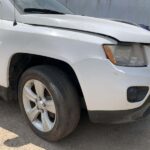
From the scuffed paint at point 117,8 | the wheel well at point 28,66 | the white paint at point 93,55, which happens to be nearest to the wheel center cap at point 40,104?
the wheel well at point 28,66

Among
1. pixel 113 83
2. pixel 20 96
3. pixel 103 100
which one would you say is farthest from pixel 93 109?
pixel 20 96

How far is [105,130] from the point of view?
378 centimetres

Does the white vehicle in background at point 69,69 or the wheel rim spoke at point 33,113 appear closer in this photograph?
the white vehicle in background at point 69,69

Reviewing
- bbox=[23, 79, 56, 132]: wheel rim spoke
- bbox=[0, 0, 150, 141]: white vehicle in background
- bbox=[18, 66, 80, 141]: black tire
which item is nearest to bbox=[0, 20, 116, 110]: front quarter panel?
bbox=[0, 0, 150, 141]: white vehicle in background

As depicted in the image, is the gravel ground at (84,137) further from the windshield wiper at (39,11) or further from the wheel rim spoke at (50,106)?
the windshield wiper at (39,11)

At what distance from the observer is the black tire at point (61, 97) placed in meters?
3.13

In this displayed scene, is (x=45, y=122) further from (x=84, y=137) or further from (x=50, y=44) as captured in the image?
(x=50, y=44)

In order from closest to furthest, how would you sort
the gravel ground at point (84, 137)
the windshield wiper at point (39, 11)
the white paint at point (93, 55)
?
the white paint at point (93, 55) → the gravel ground at point (84, 137) → the windshield wiper at point (39, 11)

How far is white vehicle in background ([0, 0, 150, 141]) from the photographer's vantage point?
292cm

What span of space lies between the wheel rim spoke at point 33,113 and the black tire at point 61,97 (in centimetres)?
30

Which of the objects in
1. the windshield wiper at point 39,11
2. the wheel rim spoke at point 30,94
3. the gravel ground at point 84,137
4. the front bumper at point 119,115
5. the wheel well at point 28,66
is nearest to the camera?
the front bumper at point 119,115

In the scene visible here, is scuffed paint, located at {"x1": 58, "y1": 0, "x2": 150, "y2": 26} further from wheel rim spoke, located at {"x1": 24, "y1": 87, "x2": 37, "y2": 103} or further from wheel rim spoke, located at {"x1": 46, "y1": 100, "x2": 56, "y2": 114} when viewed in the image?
wheel rim spoke, located at {"x1": 46, "y1": 100, "x2": 56, "y2": 114}

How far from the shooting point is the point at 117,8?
10.2 meters

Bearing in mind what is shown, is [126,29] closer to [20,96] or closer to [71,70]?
[71,70]
